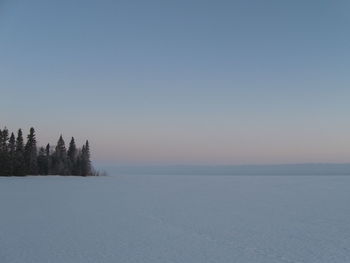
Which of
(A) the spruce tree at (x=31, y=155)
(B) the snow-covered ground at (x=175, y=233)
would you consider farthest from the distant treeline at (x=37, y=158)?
(B) the snow-covered ground at (x=175, y=233)

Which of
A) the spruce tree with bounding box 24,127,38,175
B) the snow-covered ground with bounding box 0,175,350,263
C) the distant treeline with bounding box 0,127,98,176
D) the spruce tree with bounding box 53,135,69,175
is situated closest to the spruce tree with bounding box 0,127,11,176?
the distant treeline with bounding box 0,127,98,176

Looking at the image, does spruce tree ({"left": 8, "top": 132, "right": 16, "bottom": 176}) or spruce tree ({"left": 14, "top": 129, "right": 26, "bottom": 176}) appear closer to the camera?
spruce tree ({"left": 8, "top": 132, "right": 16, "bottom": 176})

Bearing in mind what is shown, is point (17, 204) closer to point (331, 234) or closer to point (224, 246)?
point (224, 246)

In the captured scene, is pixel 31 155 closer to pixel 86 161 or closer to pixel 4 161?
pixel 4 161

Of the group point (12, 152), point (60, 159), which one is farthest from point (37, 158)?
point (12, 152)

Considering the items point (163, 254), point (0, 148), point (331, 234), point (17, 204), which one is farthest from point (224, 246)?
point (0, 148)

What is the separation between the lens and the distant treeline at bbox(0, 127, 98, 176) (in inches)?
2729

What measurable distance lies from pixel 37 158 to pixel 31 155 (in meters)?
6.22

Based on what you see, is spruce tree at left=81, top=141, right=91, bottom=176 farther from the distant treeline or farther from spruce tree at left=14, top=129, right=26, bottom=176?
spruce tree at left=14, top=129, right=26, bottom=176

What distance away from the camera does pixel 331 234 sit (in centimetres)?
1264

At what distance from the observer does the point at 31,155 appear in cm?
7462

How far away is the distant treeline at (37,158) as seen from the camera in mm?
69312

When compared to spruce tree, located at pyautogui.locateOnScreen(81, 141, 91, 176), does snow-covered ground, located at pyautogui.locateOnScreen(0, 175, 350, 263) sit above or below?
below

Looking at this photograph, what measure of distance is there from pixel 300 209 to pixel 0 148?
61705 mm
